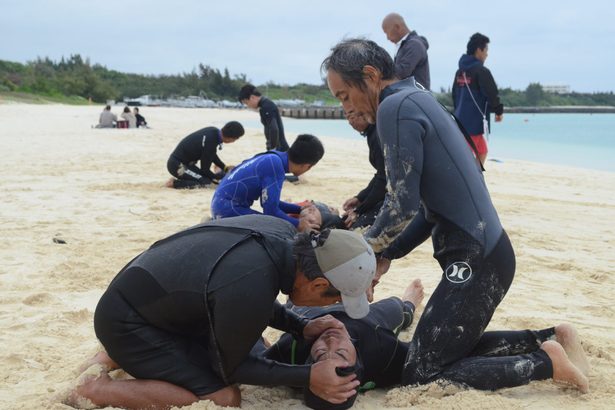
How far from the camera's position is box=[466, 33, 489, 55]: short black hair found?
24.3 feet

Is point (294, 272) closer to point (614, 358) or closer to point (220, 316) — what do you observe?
point (220, 316)

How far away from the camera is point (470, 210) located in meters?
2.85

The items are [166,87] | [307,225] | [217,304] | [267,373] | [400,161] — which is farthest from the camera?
[166,87]

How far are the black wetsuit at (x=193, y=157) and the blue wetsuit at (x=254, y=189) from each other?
3.69m

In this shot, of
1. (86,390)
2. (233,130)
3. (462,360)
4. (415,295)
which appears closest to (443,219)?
(462,360)

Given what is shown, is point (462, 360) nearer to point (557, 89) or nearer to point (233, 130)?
point (233, 130)

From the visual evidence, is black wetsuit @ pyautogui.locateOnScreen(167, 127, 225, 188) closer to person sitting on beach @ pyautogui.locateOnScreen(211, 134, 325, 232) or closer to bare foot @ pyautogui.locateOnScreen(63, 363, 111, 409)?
person sitting on beach @ pyautogui.locateOnScreen(211, 134, 325, 232)

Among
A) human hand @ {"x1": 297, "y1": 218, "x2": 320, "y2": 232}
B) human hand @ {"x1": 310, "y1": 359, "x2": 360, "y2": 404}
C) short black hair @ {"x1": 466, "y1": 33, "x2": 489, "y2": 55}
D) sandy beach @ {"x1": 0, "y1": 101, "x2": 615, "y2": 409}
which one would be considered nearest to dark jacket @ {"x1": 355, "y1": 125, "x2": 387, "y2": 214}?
human hand @ {"x1": 297, "y1": 218, "x2": 320, "y2": 232}

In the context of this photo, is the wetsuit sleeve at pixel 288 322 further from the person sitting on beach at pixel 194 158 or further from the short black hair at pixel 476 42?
the person sitting on beach at pixel 194 158

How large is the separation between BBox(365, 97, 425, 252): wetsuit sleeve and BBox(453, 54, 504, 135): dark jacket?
4961 mm

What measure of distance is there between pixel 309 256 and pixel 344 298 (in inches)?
9.3

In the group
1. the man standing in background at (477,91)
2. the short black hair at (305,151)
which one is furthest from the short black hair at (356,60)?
the man standing in background at (477,91)

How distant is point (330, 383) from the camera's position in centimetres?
265

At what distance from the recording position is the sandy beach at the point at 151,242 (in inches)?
116
